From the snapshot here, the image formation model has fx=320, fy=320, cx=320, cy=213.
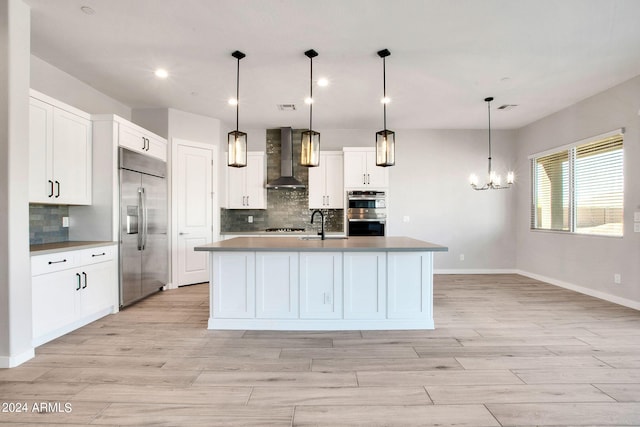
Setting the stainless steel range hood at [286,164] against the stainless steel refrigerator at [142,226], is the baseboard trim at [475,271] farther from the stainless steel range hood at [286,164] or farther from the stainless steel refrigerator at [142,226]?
the stainless steel refrigerator at [142,226]

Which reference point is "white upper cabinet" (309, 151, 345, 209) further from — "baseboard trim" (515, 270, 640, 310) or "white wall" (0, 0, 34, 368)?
"white wall" (0, 0, 34, 368)

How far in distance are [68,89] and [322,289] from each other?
3903mm

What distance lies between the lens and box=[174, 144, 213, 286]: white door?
202 inches

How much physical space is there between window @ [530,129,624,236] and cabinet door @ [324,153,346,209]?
11.4 feet

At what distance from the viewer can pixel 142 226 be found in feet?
14.1

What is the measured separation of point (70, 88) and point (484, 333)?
17.9 ft

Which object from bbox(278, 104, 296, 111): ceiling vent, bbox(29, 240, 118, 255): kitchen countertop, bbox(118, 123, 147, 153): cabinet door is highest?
bbox(278, 104, 296, 111): ceiling vent

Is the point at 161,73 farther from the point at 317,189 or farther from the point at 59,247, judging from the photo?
the point at 317,189

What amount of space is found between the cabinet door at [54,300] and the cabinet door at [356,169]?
404cm

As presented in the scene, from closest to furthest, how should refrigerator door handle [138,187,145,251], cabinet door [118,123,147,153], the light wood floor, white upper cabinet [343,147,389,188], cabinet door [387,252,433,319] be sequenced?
the light wood floor
cabinet door [387,252,433,319]
cabinet door [118,123,147,153]
refrigerator door handle [138,187,145,251]
white upper cabinet [343,147,389,188]

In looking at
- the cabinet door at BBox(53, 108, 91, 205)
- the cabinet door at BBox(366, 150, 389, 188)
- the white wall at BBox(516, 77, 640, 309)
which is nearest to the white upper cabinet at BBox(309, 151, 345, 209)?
the cabinet door at BBox(366, 150, 389, 188)

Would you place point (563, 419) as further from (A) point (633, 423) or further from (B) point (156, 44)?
(B) point (156, 44)

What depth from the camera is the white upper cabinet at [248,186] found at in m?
5.95

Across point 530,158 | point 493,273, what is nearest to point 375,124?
point 530,158
